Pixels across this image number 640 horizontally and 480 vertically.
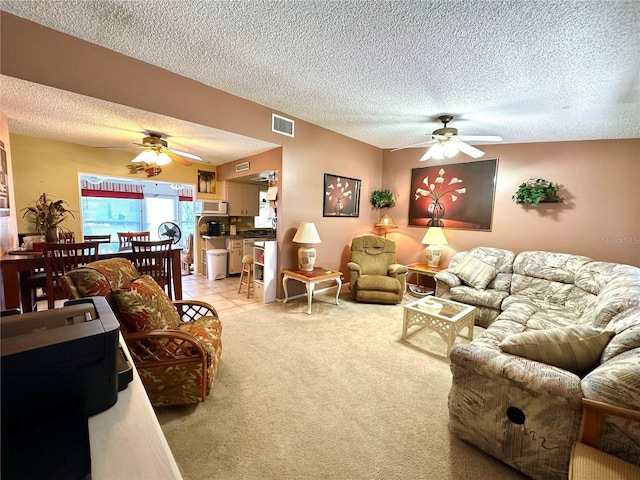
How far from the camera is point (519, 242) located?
12.6 ft

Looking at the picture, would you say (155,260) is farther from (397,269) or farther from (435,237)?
(435,237)

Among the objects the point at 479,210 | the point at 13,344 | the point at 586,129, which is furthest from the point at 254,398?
the point at 586,129

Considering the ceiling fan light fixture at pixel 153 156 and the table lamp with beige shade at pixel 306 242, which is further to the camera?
the table lamp with beige shade at pixel 306 242

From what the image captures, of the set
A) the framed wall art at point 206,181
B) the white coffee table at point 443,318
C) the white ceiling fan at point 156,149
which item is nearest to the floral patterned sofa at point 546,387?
the white coffee table at point 443,318

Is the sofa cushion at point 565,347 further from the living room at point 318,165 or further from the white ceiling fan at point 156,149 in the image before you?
the white ceiling fan at point 156,149

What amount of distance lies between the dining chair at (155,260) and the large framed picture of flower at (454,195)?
3953mm

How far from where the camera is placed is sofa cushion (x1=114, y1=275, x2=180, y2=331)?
1.67 metres

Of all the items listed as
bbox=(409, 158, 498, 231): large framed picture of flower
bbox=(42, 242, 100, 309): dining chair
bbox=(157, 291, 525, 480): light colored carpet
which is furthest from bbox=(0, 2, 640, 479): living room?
bbox=(42, 242, 100, 309): dining chair

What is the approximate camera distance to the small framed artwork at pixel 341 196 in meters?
4.35

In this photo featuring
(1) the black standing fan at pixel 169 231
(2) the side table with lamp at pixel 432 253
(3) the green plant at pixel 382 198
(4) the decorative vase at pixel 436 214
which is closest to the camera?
(2) the side table with lamp at pixel 432 253

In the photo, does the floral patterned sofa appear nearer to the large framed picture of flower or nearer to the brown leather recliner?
the brown leather recliner

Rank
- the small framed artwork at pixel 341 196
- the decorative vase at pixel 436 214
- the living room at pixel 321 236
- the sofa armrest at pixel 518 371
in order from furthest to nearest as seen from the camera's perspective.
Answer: the decorative vase at pixel 436 214 < the small framed artwork at pixel 341 196 < the living room at pixel 321 236 < the sofa armrest at pixel 518 371

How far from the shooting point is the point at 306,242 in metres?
3.73

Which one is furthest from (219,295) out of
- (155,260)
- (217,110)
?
(217,110)
